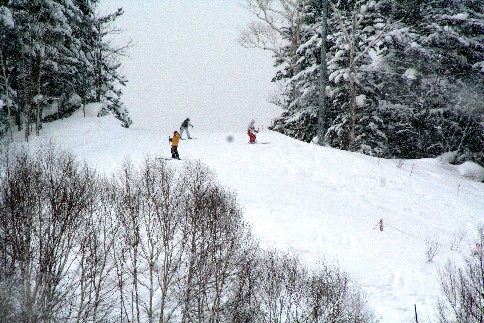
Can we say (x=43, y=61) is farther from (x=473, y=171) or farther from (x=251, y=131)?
(x=473, y=171)

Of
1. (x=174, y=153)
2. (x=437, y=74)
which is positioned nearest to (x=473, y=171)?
(x=437, y=74)

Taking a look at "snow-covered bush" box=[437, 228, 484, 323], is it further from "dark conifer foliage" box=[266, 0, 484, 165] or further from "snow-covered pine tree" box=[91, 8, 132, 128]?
"snow-covered pine tree" box=[91, 8, 132, 128]

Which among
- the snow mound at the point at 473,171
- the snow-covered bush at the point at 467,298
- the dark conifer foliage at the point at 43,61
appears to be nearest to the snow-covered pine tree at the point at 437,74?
the snow mound at the point at 473,171

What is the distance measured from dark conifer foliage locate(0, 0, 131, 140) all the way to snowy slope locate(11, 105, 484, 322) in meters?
2.65

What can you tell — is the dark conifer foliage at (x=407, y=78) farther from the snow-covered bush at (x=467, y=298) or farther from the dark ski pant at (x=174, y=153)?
the snow-covered bush at (x=467, y=298)

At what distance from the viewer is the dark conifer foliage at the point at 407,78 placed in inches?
790

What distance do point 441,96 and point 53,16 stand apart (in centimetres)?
2492

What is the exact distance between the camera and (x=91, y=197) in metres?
12.0

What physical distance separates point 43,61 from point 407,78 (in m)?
23.1

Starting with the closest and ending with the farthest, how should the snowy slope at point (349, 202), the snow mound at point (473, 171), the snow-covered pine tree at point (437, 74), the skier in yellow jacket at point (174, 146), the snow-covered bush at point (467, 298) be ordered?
1. the snow-covered bush at point (467, 298)
2. the snowy slope at point (349, 202)
3. the skier in yellow jacket at point (174, 146)
4. the snow mound at point (473, 171)
5. the snow-covered pine tree at point (437, 74)

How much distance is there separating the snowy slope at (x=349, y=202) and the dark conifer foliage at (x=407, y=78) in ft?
10.3

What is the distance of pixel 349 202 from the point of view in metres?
14.6

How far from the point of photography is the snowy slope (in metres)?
10.9

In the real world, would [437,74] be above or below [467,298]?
above
